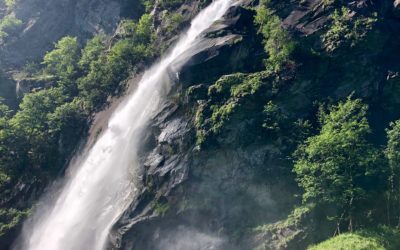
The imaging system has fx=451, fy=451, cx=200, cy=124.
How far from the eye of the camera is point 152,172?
43281 mm

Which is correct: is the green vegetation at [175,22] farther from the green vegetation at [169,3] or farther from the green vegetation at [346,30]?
the green vegetation at [346,30]

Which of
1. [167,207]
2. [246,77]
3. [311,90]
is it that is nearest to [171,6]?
[246,77]

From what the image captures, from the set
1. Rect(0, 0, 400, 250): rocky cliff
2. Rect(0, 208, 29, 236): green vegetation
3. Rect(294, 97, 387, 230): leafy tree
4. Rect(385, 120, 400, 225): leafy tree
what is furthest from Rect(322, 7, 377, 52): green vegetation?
Rect(0, 208, 29, 236): green vegetation

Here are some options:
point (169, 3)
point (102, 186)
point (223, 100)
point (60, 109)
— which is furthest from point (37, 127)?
point (223, 100)

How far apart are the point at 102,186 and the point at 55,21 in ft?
171

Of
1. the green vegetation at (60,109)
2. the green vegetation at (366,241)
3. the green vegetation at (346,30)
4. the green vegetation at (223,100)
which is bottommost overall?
the green vegetation at (366,241)

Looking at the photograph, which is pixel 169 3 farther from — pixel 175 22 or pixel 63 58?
pixel 63 58

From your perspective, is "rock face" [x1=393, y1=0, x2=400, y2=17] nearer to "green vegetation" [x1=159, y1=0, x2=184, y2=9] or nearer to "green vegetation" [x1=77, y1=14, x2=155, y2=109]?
"green vegetation" [x1=77, y1=14, x2=155, y2=109]

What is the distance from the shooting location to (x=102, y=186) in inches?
1874

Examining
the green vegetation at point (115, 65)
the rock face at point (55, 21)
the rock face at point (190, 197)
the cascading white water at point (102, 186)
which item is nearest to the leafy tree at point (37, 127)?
the green vegetation at point (115, 65)

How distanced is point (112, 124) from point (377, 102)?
97.5 ft

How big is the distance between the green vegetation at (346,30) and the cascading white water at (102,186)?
15.0 m

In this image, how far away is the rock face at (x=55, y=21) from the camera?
8239 cm

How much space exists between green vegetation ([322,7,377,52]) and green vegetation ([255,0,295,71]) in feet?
12.3
